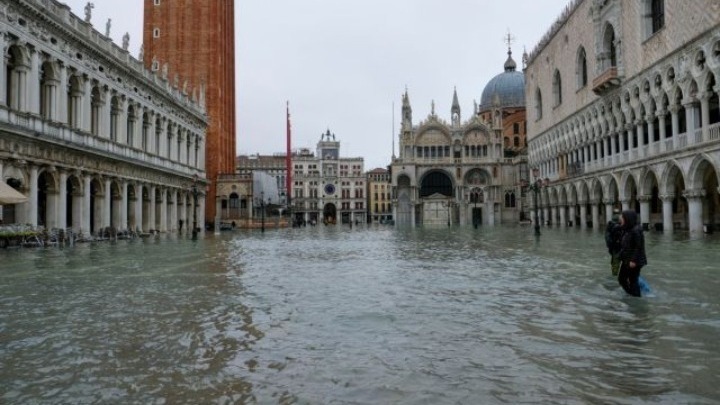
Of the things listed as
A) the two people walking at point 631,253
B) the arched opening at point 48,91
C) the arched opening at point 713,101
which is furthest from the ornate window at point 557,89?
the two people walking at point 631,253

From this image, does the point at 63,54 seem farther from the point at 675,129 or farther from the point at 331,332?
the point at 675,129

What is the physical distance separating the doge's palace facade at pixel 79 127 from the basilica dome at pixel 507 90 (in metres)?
63.4

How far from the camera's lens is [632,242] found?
841cm

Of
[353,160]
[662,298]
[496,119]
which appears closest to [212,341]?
[662,298]

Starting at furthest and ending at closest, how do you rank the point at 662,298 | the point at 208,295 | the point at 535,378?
the point at 208,295 → the point at 662,298 → the point at 535,378

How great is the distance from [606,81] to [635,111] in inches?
136

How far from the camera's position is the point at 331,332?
6.65 meters

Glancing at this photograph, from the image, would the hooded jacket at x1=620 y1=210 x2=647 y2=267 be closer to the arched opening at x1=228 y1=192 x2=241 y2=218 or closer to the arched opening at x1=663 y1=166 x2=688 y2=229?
the arched opening at x1=663 y1=166 x2=688 y2=229

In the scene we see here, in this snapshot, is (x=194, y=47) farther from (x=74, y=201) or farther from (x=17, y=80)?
(x=17, y=80)

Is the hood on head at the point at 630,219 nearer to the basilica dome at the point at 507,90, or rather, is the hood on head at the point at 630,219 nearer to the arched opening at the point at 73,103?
the arched opening at the point at 73,103

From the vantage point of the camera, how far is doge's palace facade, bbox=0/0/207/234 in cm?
2596

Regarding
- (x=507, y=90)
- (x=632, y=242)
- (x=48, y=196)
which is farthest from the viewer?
(x=507, y=90)

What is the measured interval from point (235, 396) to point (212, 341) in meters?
2.00

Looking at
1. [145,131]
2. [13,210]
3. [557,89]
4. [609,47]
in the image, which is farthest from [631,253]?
[557,89]
